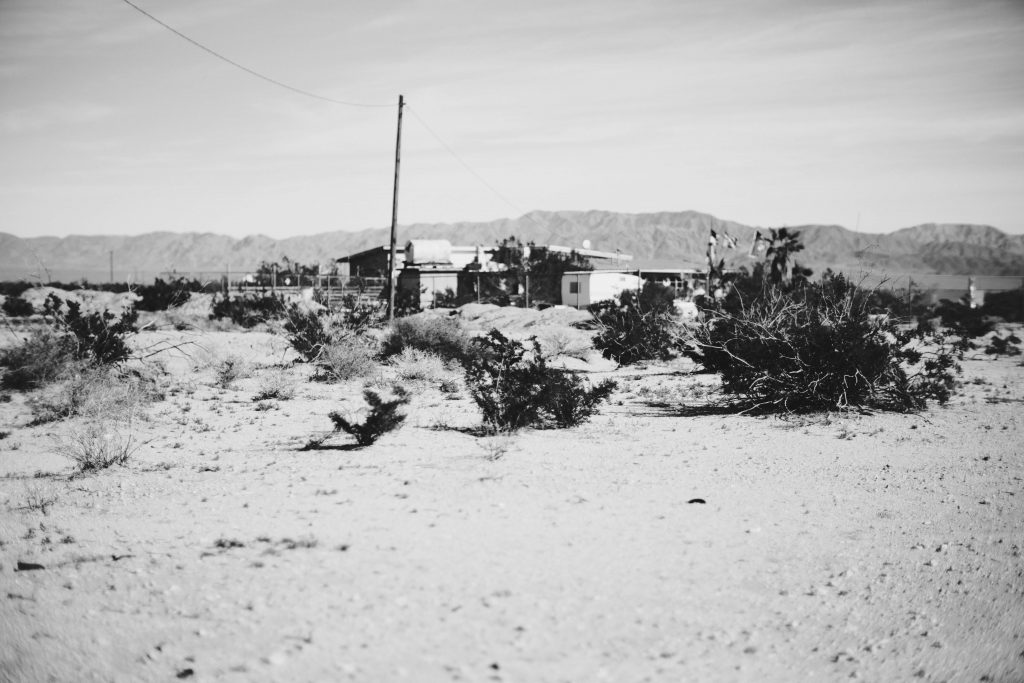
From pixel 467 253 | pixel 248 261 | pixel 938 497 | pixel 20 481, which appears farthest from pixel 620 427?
pixel 248 261

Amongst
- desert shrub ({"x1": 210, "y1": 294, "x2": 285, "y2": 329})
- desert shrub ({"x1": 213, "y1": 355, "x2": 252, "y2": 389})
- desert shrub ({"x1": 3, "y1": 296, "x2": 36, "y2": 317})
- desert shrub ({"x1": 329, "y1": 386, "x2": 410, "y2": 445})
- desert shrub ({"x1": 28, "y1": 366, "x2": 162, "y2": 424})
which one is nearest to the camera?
desert shrub ({"x1": 329, "y1": 386, "x2": 410, "y2": 445})

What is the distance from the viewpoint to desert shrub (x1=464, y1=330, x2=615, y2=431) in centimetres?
1052

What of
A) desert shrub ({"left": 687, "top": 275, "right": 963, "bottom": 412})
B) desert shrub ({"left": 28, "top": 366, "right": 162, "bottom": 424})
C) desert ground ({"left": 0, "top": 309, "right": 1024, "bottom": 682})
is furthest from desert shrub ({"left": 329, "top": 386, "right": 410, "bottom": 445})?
desert shrub ({"left": 687, "top": 275, "right": 963, "bottom": 412})

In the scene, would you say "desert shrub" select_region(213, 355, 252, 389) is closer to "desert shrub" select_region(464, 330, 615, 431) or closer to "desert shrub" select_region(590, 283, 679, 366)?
"desert shrub" select_region(464, 330, 615, 431)

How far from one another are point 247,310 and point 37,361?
58.4ft

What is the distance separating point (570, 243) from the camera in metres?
139

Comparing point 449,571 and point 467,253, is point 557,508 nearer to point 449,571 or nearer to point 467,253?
point 449,571

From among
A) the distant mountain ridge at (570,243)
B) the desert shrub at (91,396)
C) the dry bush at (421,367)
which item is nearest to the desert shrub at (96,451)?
the desert shrub at (91,396)

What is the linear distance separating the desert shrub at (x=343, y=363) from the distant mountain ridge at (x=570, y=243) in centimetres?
12104

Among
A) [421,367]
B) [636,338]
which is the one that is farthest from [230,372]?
[636,338]

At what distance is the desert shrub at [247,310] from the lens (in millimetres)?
30688

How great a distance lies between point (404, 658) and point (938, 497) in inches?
210

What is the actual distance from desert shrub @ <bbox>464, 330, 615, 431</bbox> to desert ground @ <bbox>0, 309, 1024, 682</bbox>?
430mm

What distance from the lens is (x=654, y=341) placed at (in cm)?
2045
